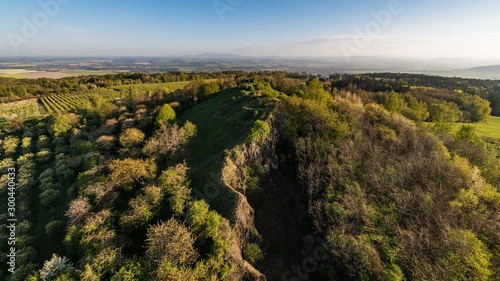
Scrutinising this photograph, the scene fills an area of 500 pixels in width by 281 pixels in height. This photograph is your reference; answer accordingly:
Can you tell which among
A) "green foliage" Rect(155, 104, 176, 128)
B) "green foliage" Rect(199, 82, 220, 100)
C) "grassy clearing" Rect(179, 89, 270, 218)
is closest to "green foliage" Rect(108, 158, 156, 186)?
"grassy clearing" Rect(179, 89, 270, 218)

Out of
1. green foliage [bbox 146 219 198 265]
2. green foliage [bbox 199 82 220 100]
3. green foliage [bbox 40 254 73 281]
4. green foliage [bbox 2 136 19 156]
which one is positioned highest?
green foliage [bbox 199 82 220 100]

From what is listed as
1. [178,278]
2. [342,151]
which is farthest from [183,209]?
Result: [342,151]

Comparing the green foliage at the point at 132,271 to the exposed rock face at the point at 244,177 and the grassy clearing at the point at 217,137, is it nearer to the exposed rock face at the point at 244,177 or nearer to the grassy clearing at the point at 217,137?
the exposed rock face at the point at 244,177

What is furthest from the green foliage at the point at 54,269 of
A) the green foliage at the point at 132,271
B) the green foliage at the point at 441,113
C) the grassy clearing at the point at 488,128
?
the green foliage at the point at 441,113

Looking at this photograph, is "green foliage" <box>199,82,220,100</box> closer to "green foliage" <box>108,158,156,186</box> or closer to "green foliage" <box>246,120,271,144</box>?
"green foliage" <box>246,120,271,144</box>

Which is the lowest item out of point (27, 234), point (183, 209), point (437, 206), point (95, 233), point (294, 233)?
point (27, 234)

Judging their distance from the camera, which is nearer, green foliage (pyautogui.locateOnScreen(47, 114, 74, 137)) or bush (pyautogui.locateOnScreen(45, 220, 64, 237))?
bush (pyautogui.locateOnScreen(45, 220, 64, 237))

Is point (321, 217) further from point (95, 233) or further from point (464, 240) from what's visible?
point (95, 233)
